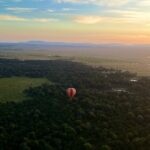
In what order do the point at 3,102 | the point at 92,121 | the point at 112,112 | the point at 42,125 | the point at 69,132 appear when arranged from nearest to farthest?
the point at 69,132 → the point at 42,125 → the point at 92,121 → the point at 112,112 → the point at 3,102

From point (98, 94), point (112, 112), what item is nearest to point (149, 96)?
point (98, 94)

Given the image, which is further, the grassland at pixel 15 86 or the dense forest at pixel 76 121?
the grassland at pixel 15 86

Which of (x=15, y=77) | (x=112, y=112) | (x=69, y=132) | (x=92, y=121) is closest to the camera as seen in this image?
(x=69, y=132)

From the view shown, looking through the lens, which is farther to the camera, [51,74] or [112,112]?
[51,74]

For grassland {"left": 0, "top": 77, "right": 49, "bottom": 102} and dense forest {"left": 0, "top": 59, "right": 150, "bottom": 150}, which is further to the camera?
grassland {"left": 0, "top": 77, "right": 49, "bottom": 102}

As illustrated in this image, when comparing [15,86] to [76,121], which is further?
[15,86]

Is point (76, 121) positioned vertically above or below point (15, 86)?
below

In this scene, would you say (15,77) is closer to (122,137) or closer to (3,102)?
(3,102)
